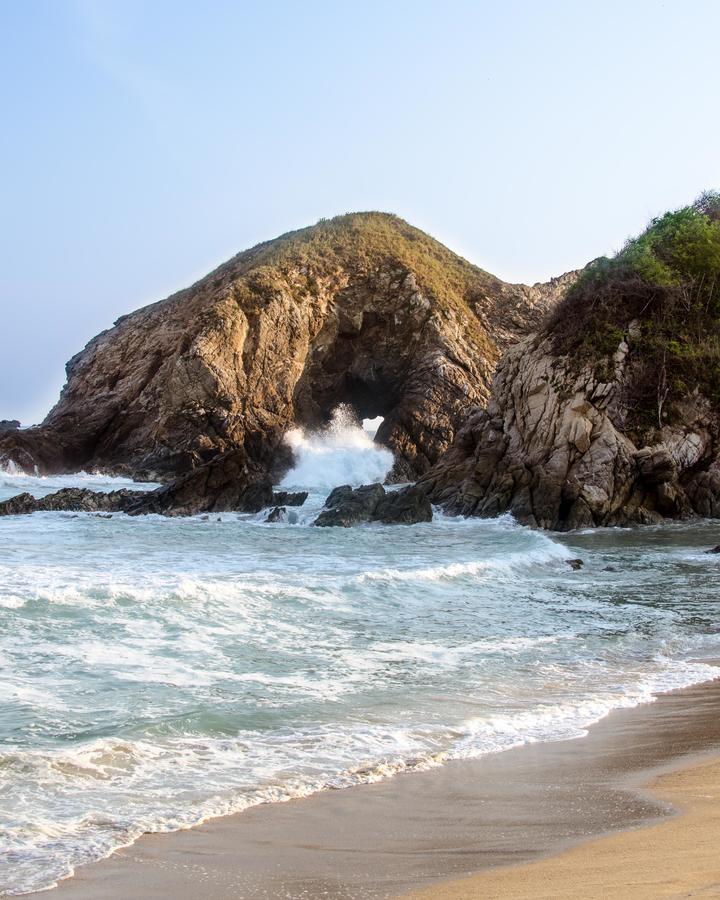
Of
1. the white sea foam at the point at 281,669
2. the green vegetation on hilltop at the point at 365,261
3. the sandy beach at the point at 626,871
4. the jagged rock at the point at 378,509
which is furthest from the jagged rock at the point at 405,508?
the green vegetation on hilltop at the point at 365,261

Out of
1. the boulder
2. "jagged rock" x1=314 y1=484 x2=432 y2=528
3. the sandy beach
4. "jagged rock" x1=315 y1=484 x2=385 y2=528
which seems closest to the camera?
the sandy beach

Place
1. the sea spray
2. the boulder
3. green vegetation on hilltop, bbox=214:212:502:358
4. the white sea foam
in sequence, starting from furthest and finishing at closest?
1. green vegetation on hilltop, bbox=214:212:502:358
2. the sea spray
3. the boulder
4. the white sea foam

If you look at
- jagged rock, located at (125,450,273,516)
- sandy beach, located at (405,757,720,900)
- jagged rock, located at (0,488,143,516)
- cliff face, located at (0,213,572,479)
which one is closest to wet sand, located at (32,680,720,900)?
sandy beach, located at (405,757,720,900)

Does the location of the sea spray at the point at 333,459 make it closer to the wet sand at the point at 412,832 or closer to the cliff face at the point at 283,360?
the cliff face at the point at 283,360

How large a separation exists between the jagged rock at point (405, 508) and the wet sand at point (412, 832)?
19.9m

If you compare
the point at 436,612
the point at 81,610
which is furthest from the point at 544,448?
the point at 81,610

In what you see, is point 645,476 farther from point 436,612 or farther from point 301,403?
point 301,403

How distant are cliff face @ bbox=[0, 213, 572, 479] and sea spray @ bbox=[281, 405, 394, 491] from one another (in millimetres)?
834

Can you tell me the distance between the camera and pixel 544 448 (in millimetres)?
27094

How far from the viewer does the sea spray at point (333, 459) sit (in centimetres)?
4272

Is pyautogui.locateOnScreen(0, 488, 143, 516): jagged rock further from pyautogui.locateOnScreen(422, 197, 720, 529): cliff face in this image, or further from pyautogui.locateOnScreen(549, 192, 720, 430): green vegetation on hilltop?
pyautogui.locateOnScreen(549, 192, 720, 430): green vegetation on hilltop

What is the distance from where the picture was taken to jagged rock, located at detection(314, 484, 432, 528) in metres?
26.2

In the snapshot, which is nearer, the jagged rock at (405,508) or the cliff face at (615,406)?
the cliff face at (615,406)

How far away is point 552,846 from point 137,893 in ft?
5.87
